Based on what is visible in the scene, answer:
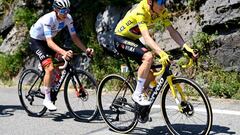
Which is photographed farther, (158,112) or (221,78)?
(221,78)

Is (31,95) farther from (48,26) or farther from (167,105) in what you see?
(167,105)

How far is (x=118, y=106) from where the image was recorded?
264 inches

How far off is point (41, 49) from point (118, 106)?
1.83m

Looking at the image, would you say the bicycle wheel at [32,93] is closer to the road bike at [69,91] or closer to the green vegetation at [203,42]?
the road bike at [69,91]

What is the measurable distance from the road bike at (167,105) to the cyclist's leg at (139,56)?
0.43 ft

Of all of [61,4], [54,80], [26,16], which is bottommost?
[54,80]

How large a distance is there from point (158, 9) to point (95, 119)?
2345 mm

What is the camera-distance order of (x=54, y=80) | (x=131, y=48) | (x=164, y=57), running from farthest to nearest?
1. (x=54, y=80)
2. (x=131, y=48)
3. (x=164, y=57)

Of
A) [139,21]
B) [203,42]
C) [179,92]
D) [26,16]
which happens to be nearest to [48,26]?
[139,21]

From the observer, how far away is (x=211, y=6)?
391 inches

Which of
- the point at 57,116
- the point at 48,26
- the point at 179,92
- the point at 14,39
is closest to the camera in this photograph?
the point at 179,92

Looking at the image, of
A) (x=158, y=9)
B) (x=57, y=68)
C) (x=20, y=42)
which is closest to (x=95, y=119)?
(x=57, y=68)

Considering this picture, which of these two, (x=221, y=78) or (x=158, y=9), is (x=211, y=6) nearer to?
(x=221, y=78)

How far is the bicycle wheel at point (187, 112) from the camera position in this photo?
5.71 m
